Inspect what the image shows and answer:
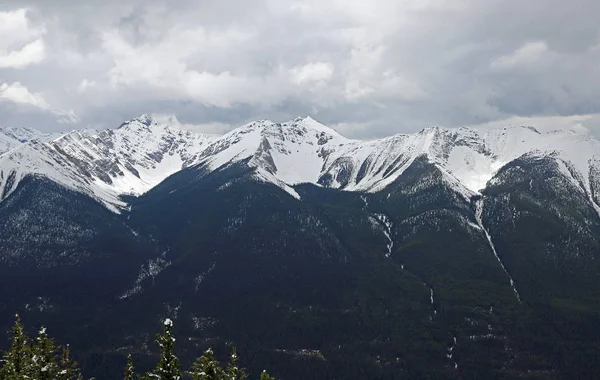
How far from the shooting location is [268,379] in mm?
65875

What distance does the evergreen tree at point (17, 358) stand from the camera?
66188mm

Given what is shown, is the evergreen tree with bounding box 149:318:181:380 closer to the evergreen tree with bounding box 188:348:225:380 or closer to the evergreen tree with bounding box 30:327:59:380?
the evergreen tree with bounding box 188:348:225:380

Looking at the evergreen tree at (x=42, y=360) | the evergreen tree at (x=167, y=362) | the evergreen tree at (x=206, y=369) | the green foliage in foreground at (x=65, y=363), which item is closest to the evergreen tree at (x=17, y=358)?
the green foliage in foreground at (x=65, y=363)

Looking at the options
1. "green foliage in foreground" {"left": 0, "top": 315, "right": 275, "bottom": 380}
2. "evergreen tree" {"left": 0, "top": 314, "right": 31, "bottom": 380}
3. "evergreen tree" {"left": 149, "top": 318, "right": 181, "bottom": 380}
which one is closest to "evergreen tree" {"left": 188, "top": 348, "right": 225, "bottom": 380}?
"green foliage in foreground" {"left": 0, "top": 315, "right": 275, "bottom": 380}

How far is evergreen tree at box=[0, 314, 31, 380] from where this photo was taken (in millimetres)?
66188

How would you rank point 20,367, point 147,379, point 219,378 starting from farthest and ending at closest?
point 20,367, point 219,378, point 147,379

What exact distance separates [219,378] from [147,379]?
809 centimetres

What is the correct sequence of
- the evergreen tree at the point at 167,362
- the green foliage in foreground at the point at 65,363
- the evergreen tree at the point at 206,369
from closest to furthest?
the evergreen tree at the point at 167,362
the green foliage in foreground at the point at 65,363
the evergreen tree at the point at 206,369

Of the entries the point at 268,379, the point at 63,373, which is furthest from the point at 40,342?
the point at 268,379

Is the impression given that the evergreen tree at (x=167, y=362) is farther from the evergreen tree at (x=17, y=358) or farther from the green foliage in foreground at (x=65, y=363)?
the evergreen tree at (x=17, y=358)

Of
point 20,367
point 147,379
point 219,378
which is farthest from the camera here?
point 20,367

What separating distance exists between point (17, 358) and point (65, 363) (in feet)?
21.8

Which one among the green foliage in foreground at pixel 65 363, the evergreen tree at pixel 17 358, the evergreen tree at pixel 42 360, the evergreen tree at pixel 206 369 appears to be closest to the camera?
the green foliage in foreground at pixel 65 363

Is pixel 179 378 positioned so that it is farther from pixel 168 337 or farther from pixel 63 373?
pixel 63 373
